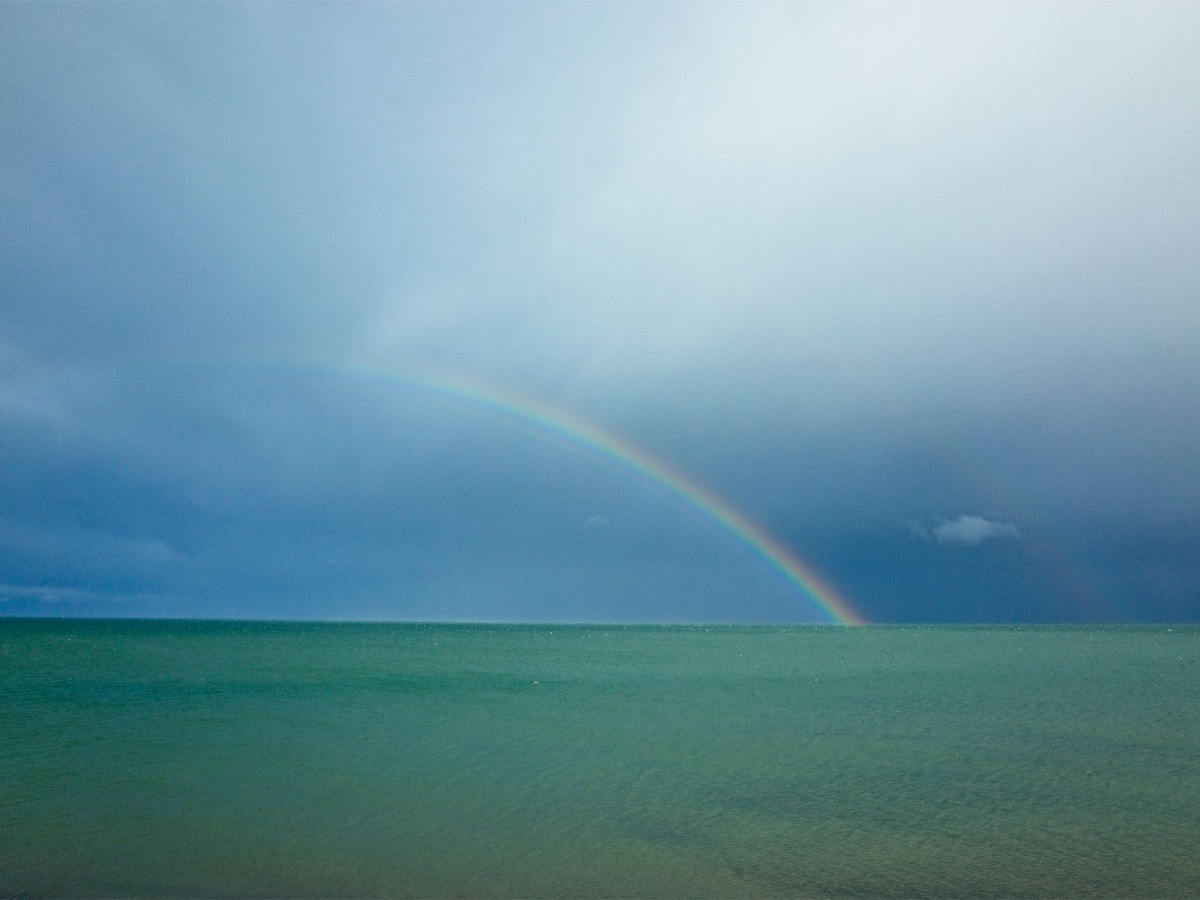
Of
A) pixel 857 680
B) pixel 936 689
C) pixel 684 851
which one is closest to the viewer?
pixel 684 851

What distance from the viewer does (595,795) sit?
23.1m

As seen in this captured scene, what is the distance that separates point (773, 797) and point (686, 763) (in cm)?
543

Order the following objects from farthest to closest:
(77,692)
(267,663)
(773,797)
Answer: (267,663), (77,692), (773,797)

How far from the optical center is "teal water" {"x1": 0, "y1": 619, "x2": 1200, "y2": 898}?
1623 centimetres

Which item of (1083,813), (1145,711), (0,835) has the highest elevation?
(1145,711)

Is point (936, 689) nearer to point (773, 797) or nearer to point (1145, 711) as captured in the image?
point (1145, 711)

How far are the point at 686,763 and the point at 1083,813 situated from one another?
11074mm

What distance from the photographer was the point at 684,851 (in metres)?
17.8

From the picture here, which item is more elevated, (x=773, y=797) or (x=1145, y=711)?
(x=1145, y=711)

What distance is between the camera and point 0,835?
18.3 m

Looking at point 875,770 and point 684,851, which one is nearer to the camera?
point 684,851

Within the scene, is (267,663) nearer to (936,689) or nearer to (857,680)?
(857,680)

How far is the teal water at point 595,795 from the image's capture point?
16.2 metres

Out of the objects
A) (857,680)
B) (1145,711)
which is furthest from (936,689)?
(1145,711)
